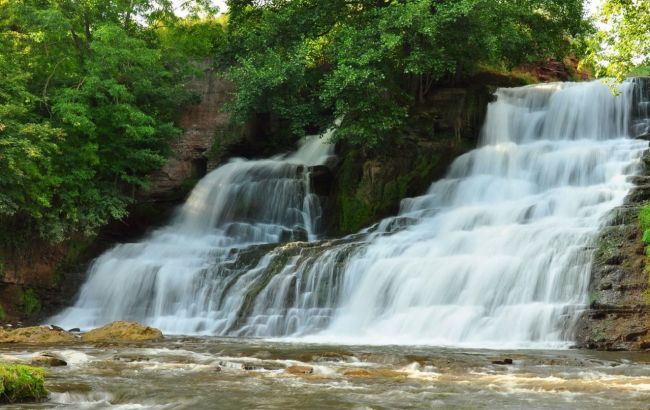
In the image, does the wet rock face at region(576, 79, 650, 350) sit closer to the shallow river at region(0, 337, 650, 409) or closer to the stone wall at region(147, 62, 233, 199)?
the shallow river at region(0, 337, 650, 409)

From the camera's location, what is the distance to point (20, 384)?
295 inches

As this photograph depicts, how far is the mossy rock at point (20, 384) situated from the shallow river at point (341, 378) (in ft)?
0.61

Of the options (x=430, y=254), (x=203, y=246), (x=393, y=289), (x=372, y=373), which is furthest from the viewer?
(x=203, y=246)

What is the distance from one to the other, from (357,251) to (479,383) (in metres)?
9.07

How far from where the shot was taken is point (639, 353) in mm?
12258

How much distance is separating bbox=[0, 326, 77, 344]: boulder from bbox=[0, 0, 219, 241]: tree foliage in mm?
4667

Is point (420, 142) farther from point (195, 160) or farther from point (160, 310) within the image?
point (160, 310)

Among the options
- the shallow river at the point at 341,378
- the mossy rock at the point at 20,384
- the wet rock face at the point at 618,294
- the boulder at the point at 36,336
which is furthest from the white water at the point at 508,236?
the mossy rock at the point at 20,384

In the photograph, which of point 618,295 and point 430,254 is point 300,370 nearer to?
point 618,295

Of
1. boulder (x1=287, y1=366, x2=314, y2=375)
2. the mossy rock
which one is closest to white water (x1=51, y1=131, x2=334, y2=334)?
boulder (x1=287, y1=366, x2=314, y2=375)

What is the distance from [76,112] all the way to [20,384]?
15.4m

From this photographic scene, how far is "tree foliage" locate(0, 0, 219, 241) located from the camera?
19328 millimetres

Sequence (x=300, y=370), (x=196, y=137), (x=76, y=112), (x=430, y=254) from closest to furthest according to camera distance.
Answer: (x=300, y=370)
(x=430, y=254)
(x=76, y=112)
(x=196, y=137)

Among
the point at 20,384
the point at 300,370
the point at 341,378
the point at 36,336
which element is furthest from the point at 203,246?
the point at 20,384
